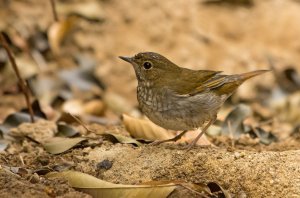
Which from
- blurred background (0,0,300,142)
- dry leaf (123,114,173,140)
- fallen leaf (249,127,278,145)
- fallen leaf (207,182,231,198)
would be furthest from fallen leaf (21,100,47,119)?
fallen leaf (207,182,231,198)

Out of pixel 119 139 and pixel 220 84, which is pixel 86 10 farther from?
pixel 119 139

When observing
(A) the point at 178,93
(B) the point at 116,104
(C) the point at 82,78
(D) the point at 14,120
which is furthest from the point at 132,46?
Answer: (A) the point at 178,93

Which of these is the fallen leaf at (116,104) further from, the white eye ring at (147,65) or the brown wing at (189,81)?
the brown wing at (189,81)

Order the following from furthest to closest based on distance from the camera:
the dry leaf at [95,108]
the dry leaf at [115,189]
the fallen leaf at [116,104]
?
the fallen leaf at [116,104] < the dry leaf at [95,108] < the dry leaf at [115,189]

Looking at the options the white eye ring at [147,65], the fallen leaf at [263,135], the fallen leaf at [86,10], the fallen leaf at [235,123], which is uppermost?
the fallen leaf at [86,10]

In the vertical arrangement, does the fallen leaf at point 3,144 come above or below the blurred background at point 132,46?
below

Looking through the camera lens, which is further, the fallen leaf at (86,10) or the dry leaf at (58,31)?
the fallen leaf at (86,10)

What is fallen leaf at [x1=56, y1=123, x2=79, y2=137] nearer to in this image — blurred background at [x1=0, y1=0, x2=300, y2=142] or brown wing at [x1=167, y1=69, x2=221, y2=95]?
brown wing at [x1=167, y1=69, x2=221, y2=95]

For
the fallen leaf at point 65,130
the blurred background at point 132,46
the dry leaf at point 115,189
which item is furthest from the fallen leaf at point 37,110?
the dry leaf at point 115,189
